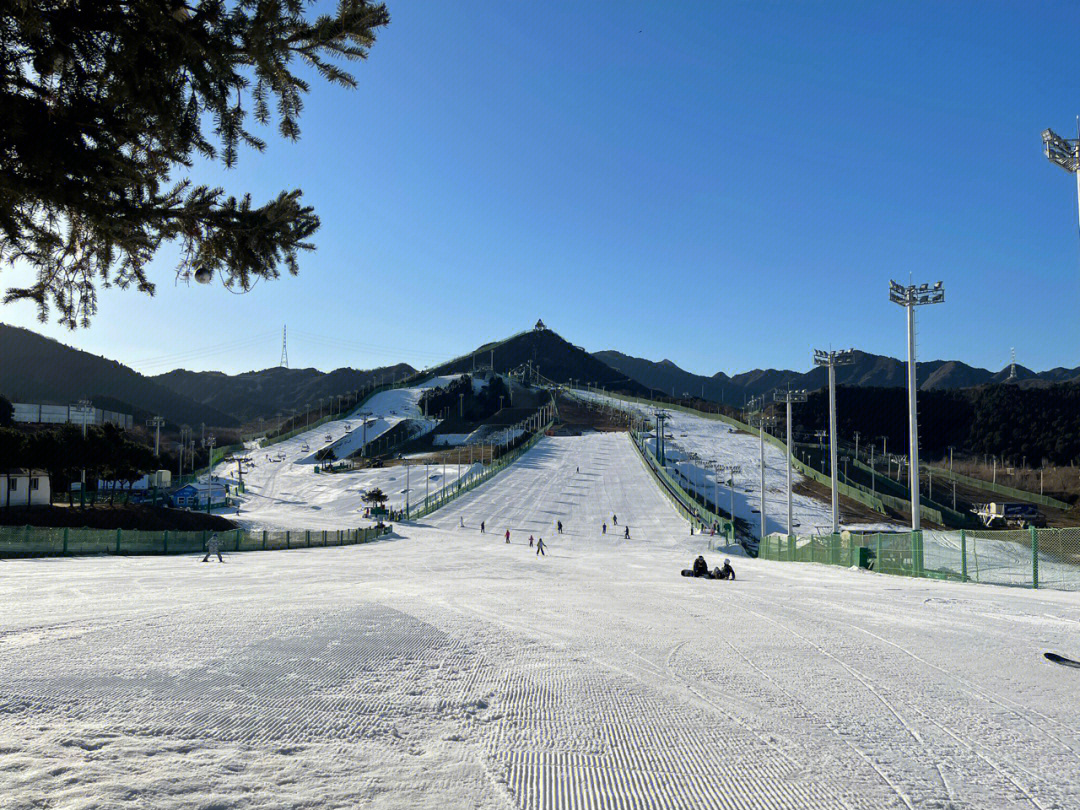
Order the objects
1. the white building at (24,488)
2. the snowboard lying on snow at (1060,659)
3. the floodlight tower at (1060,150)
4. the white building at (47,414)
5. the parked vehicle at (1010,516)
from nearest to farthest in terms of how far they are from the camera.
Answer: the snowboard lying on snow at (1060,659), the floodlight tower at (1060,150), the white building at (24,488), the parked vehicle at (1010,516), the white building at (47,414)

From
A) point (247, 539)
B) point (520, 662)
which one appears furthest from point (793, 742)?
point (247, 539)

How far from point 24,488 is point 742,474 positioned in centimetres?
6813

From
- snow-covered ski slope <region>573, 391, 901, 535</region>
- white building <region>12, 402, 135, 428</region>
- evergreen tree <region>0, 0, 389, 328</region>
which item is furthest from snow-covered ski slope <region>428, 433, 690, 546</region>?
white building <region>12, 402, 135, 428</region>

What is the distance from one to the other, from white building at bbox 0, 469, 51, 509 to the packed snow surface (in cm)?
3617

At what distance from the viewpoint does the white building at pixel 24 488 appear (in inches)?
1548

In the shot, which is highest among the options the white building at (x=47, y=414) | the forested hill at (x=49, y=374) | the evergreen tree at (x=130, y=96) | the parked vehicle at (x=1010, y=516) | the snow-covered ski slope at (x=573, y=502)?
the forested hill at (x=49, y=374)

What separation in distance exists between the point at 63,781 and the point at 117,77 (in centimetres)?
359

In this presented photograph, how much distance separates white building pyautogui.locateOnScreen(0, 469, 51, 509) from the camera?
39.3 meters

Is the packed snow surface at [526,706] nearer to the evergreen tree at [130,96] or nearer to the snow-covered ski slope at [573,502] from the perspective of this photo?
the evergreen tree at [130,96]

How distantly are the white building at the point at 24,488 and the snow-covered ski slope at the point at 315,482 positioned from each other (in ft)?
40.5

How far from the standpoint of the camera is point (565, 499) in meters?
64.8

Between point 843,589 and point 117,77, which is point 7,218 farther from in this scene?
point 843,589

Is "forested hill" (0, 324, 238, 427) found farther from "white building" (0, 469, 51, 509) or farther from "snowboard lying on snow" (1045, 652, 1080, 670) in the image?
"snowboard lying on snow" (1045, 652, 1080, 670)

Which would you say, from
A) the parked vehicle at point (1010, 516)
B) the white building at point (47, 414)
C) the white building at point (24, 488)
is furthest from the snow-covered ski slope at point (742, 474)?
the white building at point (47, 414)
